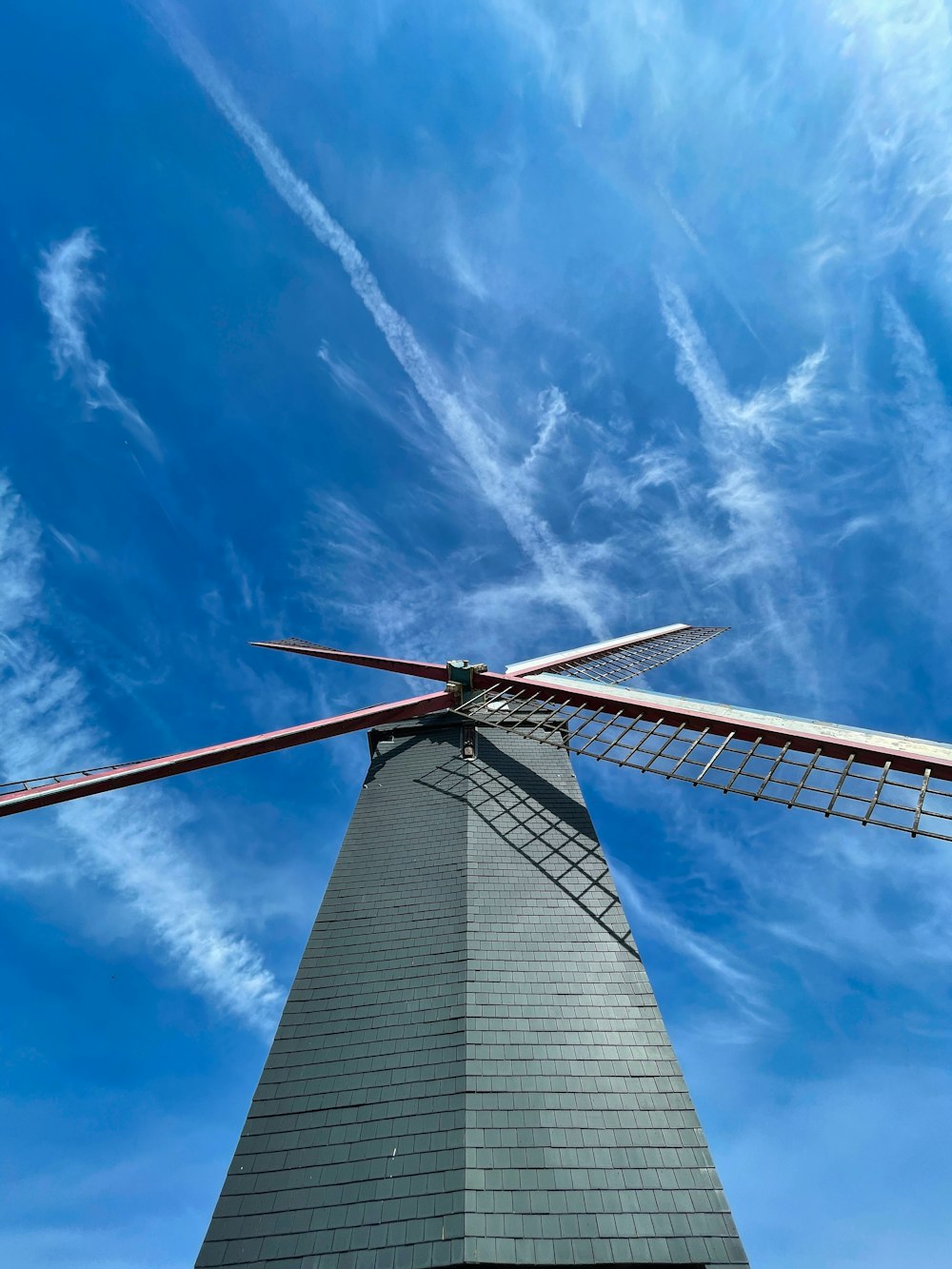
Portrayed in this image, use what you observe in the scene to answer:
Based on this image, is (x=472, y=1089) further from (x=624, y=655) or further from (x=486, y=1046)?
(x=624, y=655)

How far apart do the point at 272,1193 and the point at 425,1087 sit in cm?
206

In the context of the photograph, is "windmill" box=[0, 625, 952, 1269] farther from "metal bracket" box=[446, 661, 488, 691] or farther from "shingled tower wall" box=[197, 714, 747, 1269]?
"metal bracket" box=[446, 661, 488, 691]

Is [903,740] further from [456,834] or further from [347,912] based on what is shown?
[347,912]

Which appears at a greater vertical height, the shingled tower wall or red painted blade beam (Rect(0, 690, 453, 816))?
red painted blade beam (Rect(0, 690, 453, 816))

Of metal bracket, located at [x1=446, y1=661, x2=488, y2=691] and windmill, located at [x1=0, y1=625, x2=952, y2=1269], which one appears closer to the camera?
windmill, located at [x1=0, y1=625, x2=952, y2=1269]

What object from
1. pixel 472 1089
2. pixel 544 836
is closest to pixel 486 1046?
pixel 472 1089

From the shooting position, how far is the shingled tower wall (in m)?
6.66

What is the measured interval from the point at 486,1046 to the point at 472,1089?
617 millimetres

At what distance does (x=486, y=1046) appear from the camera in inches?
332

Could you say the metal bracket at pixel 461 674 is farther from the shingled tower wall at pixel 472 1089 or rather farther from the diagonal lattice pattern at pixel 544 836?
the shingled tower wall at pixel 472 1089

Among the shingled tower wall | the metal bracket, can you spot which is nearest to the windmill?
the shingled tower wall

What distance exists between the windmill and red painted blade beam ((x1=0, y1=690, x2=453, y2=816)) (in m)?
0.04

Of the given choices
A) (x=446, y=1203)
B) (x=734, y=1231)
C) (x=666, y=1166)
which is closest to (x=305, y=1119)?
(x=446, y=1203)

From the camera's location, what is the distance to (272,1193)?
7.22 metres
